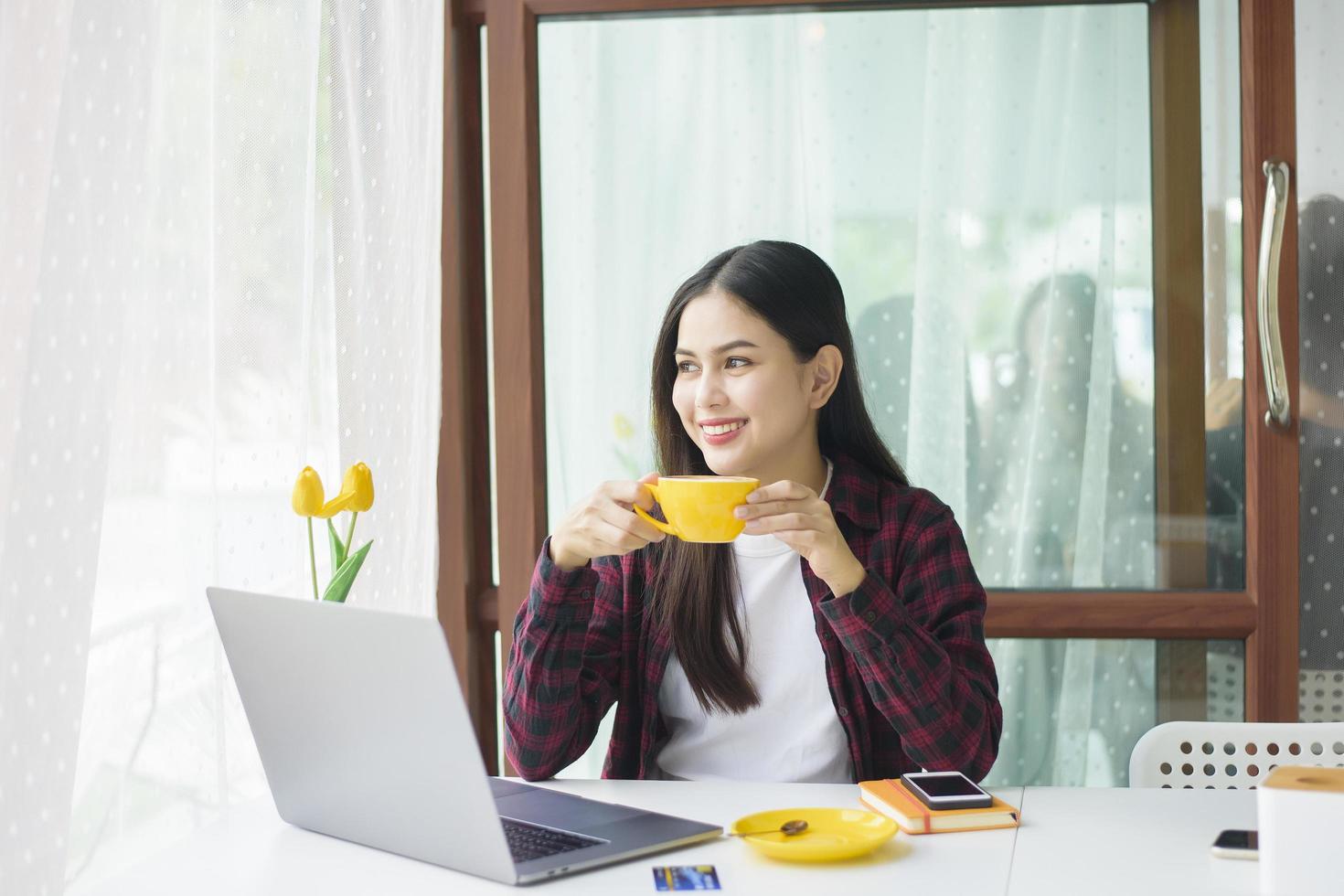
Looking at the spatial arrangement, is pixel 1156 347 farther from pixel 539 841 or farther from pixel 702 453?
pixel 539 841

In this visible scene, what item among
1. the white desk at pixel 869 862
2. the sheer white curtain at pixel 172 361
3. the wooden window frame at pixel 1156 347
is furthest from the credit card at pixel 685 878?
the wooden window frame at pixel 1156 347

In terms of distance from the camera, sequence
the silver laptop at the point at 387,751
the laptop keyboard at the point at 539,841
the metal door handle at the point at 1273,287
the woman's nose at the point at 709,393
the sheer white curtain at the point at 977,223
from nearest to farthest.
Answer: the silver laptop at the point at 387,751 → the laptop keyboard at the point at 539,841 → the woman's nose at the point at 709,393 → the metal door handle at the point at 1273,287 → the sheer white curtain at the point at 977,223

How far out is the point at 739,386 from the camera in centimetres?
170

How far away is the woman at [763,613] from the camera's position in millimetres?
1513

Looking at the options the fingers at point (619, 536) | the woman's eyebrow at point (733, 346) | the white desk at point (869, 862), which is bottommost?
the white desk at point (869, 862)

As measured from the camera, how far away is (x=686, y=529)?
4.41 ft

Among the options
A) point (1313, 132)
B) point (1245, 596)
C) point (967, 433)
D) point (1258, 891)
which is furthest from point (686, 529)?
point (1313, 132)

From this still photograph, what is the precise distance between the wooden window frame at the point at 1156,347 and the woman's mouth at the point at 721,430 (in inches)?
30.8

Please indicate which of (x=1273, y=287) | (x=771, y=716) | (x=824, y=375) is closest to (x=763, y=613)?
(x=771, y=716)

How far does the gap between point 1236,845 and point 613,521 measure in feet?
2.29

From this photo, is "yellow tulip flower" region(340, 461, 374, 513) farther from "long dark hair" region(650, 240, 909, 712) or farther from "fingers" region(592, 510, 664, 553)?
"long dark hair" region(650, 240, 909, 712)

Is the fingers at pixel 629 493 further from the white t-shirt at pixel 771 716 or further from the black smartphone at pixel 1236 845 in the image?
the black smartphone at pixel 1236 845

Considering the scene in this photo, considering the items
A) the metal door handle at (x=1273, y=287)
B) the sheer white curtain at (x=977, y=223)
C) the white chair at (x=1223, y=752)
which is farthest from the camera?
the sheer white curtain at (x=977, y=223)

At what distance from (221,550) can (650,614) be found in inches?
22.2
